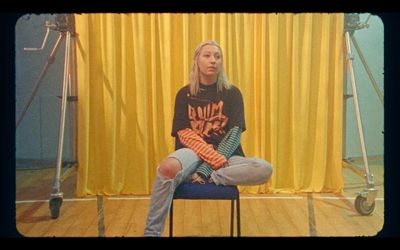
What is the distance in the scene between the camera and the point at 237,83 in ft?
10.9

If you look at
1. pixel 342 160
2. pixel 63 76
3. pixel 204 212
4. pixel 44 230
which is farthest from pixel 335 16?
pixel 44 230

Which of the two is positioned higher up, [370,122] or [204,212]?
[370,122]

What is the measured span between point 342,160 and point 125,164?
5.01ft

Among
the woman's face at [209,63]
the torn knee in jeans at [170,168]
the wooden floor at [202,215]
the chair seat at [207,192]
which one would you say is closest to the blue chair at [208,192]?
the chair seat at [207,192]

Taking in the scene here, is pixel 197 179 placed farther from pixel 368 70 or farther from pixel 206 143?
pixel 368 70

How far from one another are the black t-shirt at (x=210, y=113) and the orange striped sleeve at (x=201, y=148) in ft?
0.09

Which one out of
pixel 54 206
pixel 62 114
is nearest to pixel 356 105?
pixel 62 114

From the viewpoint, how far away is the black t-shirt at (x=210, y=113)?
2.67m

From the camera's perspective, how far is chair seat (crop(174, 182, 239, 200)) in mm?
2391

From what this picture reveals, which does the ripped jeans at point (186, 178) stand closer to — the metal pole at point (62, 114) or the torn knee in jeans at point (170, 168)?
the torn knee in jeans at point (170, 168)

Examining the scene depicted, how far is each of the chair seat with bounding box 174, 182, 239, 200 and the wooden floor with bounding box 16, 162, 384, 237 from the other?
1.52 ft

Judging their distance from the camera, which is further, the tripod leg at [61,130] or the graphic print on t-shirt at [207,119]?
the tripod leg at [61,130]

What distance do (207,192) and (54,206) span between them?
111 cm
